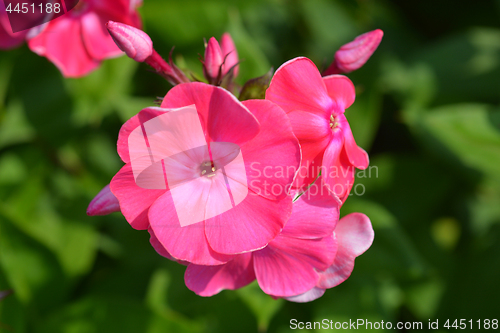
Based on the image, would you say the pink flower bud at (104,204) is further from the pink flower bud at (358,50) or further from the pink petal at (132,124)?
the pink flower bud at (358,50)

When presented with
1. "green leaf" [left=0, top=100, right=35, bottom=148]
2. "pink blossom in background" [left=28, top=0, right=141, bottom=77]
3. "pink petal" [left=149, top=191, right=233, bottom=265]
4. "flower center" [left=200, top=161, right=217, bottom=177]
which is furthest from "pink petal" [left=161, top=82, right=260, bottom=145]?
"green leaf" [left=0, top=100, right=35, bottom=148]

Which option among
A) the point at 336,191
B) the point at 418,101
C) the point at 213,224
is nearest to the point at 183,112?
the point at 213,224

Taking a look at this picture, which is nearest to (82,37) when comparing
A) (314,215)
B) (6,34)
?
(6,34)

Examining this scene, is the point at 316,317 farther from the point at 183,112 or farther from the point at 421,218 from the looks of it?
the point at 183,112

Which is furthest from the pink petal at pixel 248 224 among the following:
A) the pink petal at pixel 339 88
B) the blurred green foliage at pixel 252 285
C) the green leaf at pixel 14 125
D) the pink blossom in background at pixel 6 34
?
the green leaf at pixel 14 125

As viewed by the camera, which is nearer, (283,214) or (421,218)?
(283,214)

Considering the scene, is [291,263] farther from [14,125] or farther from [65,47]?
[14,125]

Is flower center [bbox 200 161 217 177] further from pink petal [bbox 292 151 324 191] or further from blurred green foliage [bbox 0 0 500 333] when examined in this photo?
blurred green foliage [bbox 0 0 500 333]
